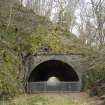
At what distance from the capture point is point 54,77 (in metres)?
19.8

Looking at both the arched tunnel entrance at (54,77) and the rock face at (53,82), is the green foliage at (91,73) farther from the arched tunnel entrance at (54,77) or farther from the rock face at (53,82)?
the rock face at (53,82)

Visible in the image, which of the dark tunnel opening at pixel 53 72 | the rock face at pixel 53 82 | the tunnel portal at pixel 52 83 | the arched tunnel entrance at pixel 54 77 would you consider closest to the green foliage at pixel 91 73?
the tunnel portal at pixel 52 83

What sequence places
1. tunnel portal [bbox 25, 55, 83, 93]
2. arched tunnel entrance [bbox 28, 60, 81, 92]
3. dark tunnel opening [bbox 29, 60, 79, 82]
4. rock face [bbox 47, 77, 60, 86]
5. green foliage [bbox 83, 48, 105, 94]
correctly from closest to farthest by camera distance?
tunnel portal [bbox 25, 55, 83, 93], green foliage [bbox 83, 48, 105, 94], arched tunnel entrance [bbox 28, 60, 81, 92], rock face [bbox 47, 77, 60, 86], dark tunnel opening [bbox 29, 60, 79, 82]

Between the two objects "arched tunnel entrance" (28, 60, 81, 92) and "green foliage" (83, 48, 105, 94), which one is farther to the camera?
"arched tunnel entrance" (28, 60, 81, 92)

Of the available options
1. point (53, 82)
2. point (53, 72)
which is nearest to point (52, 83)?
point (53, 82)

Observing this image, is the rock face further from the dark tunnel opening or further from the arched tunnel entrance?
the dark tunnel opening

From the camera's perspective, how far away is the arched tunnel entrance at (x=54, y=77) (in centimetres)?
1591

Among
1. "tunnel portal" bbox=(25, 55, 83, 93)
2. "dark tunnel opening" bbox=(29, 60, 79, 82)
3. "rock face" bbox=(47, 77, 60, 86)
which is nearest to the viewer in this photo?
"tunnel portal" bbox=(25, 55, 83, 93)

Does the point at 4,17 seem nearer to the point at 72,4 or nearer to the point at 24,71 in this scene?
the point at 24,71

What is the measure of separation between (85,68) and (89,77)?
24.6 inches

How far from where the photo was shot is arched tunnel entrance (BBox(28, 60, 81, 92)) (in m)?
15.9

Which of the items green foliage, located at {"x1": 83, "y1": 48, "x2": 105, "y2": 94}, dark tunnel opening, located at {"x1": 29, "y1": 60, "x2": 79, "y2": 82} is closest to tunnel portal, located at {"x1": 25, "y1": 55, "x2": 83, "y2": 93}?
green foliage, located at {"x1": 83, "y1": 48, "x2": 105, "y2": 94}

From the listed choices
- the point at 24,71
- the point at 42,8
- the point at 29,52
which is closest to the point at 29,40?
the point at 29,52

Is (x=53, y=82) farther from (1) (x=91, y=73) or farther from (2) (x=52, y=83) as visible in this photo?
(1) (x=91, y=73)
